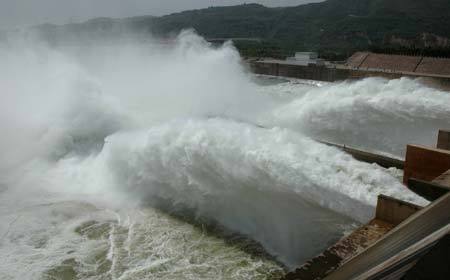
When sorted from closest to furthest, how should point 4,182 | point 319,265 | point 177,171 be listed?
point 319,265, point 177,171, point 4,182

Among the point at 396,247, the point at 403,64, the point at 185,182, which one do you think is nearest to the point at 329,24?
the point at 403,64

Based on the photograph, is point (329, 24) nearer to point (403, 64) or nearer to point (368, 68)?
point (368, 68)

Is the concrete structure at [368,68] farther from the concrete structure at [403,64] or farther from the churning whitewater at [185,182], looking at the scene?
the churning whitewater at [185,182]

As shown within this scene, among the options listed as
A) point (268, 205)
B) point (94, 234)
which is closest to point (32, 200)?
point (94, 234)

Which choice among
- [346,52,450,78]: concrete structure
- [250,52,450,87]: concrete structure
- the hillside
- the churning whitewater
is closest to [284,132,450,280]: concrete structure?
the churning whitewater

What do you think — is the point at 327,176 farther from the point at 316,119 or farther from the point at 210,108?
the point at 210,108

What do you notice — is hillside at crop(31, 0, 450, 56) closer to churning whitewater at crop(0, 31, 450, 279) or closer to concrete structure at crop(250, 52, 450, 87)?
concrete structure at crop(250, 52, 450, 87)
